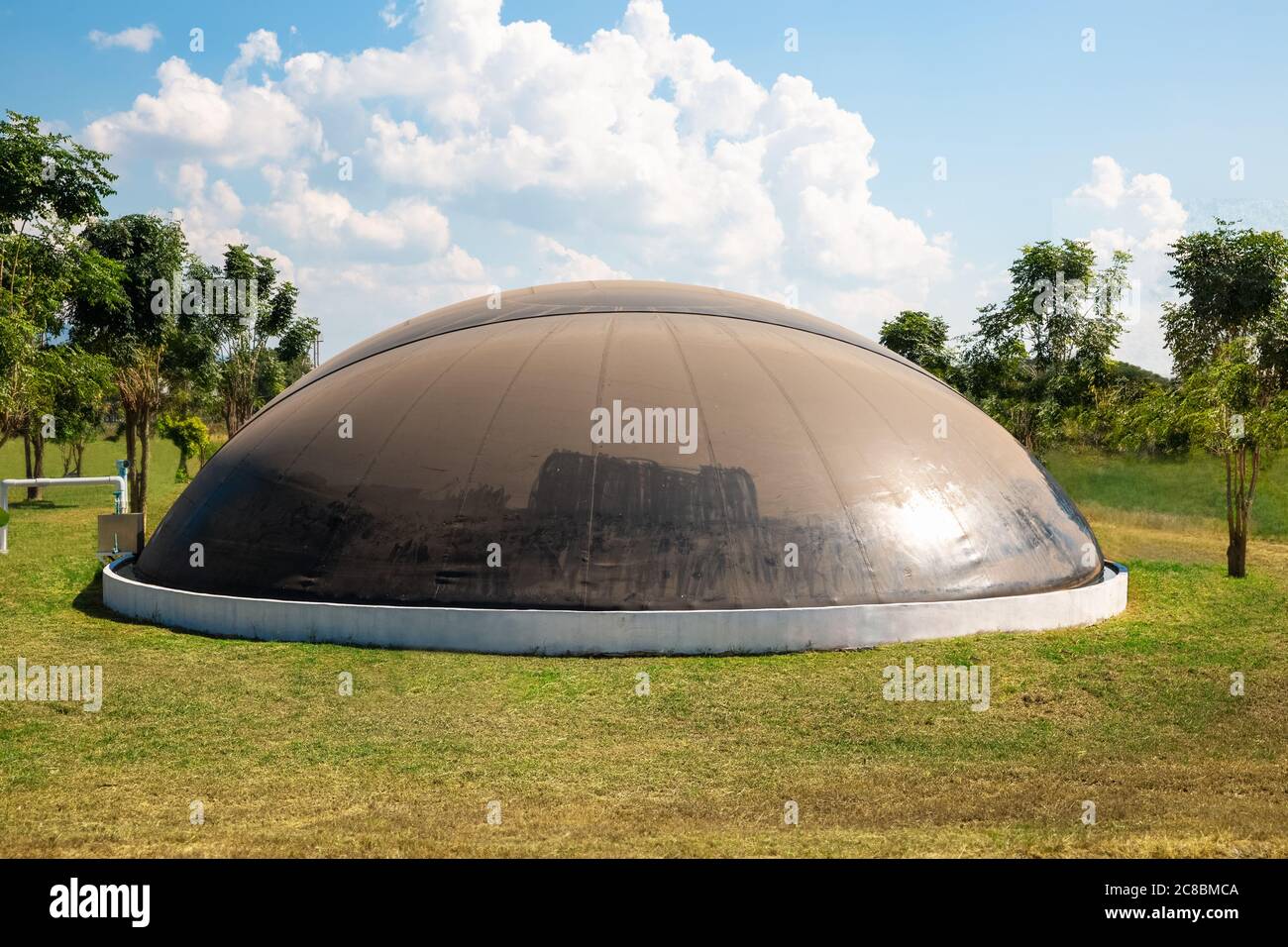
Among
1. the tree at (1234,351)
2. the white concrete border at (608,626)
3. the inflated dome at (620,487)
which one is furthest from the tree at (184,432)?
Result: the tree at (1234,351)

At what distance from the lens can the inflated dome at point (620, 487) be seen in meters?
14.8

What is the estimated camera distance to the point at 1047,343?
4103 cm

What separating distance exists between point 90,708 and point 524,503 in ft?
20.3

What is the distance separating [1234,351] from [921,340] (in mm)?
18143

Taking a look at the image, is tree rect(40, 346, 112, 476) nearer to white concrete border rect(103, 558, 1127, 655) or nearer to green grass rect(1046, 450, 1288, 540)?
white concrete border rect(103, 558, 1127, 655)

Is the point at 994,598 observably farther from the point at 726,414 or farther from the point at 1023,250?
the point at 1023,250

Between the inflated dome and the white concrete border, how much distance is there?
30cm

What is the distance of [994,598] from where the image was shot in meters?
15.6

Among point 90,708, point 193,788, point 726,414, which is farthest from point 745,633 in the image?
point 90,708

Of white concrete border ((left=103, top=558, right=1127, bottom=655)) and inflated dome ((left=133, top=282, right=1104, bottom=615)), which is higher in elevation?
inflated dome ((left=133, top=282, right=1104, bottom=615))

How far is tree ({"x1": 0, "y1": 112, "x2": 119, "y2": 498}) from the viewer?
24.0m

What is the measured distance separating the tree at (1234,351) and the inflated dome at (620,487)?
9176 mm

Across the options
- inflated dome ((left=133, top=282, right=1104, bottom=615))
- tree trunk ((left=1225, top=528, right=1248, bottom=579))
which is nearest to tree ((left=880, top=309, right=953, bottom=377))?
tree trunk ((left=1225, top=528, right=1248, bottom=579))

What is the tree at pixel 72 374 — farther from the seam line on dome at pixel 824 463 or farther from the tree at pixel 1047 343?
the tree at pixel 1047 343
